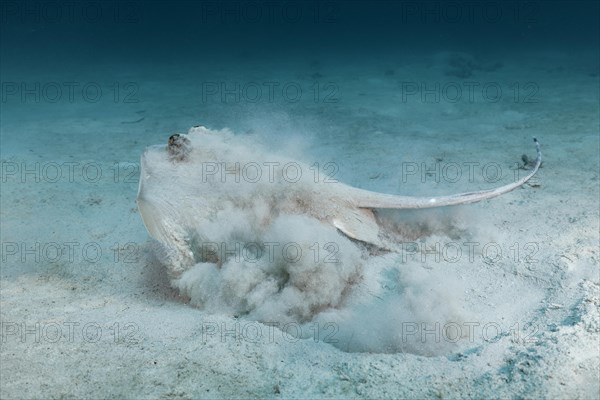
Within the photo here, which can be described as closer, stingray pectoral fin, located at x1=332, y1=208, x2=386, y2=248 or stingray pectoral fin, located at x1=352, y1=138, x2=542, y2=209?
stingray pectoral fin, located at x1=332, y1=208, x2=386, y2=248

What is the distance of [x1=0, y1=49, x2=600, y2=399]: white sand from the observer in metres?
2.43

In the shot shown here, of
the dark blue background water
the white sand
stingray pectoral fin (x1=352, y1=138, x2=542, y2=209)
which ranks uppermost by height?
the dark blue background water

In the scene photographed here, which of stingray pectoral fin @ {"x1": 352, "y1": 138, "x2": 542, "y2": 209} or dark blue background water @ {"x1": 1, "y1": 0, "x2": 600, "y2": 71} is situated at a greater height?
dark blue background water @ {"x1": 1, "y1": 0, "x2": 600, "y2": 71}

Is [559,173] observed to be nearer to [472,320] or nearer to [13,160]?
[472,320]

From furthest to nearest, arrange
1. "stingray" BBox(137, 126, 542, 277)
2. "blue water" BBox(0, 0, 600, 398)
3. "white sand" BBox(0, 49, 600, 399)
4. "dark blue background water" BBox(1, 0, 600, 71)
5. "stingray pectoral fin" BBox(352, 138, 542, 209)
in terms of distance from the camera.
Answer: "dark blue background water" BBox(1, 0, 600, 71) < "stingray pectoral fin" BBox(352, 138, 542, 209) < "stingray" BBox(137, 126, 542, 277) < "blue water" BBox(0, 0, 600, 398) < "white sand" BBox(0, 49, 600, 399)

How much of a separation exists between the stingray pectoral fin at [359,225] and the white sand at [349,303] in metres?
0.24

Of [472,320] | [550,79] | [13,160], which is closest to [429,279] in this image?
[472,320]

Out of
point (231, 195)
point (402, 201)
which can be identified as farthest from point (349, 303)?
point (231, 195)

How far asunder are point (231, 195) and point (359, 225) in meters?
1.25

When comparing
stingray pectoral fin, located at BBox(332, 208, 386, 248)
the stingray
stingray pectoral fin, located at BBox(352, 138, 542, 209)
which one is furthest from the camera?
stingray pectoral fin, located at BBox(352, 138, 542, 209)

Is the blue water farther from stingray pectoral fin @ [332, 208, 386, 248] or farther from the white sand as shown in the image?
stingray pectoral fin @ [332, 208, 386, 248]

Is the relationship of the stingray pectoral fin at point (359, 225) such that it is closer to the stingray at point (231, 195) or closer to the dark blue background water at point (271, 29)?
the stingray at point (231, 195)

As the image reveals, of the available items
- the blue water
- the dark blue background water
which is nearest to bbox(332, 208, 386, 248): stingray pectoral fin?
the blue water

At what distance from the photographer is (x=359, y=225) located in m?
4.04
